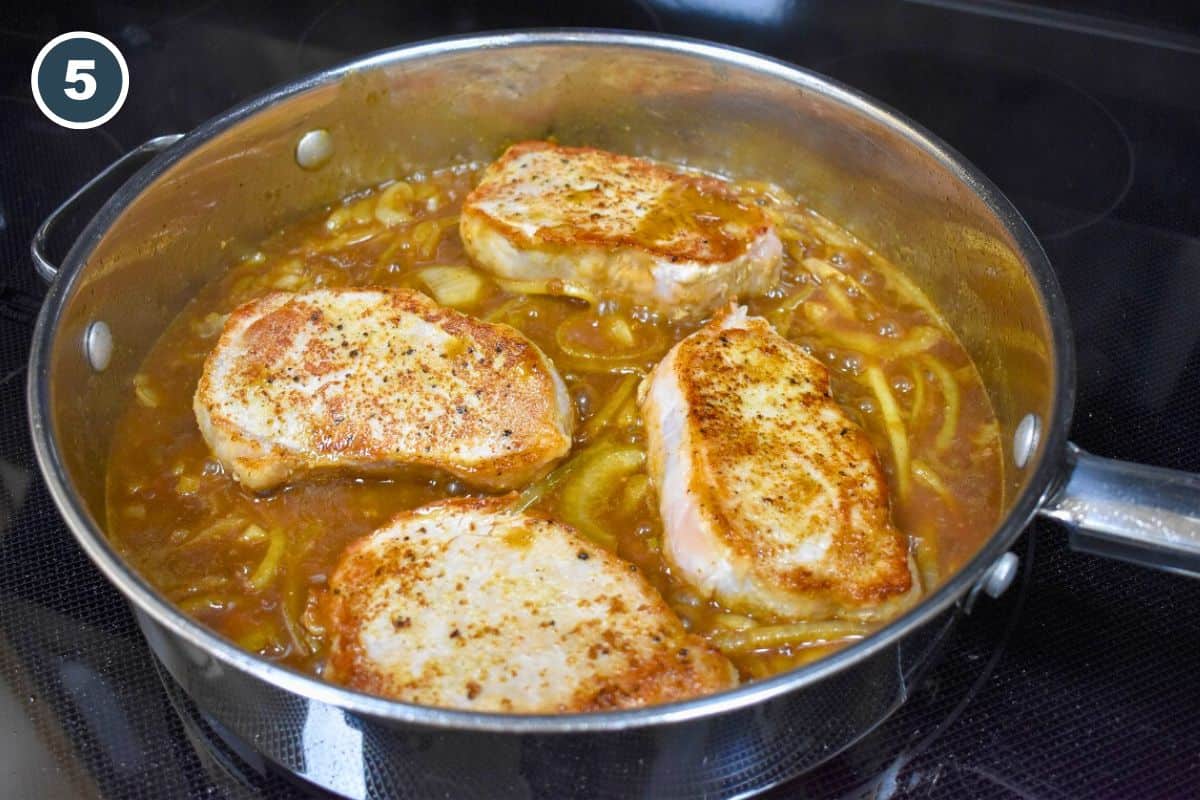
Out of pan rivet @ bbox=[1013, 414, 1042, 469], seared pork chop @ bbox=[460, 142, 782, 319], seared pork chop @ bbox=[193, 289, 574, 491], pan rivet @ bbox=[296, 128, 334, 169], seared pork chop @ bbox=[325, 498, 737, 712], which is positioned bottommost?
seared pork chop @ bbox=[325, 498, 737, 712]

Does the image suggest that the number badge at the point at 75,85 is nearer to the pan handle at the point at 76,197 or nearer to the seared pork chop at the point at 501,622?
the pan handle at the point at 76,197

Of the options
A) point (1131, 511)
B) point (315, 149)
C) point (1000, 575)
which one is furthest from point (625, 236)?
point (1131, 511)

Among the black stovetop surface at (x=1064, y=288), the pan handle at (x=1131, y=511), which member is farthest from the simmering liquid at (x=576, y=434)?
the pan handle at (x=1131, y=511)

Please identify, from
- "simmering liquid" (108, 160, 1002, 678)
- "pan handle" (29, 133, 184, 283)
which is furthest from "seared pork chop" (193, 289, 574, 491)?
"pan handle" (29, 133, 184, 283)

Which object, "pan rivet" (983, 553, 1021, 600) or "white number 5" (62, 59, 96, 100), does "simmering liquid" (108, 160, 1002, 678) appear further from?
"white number 5" (62, 59, 96, 100)

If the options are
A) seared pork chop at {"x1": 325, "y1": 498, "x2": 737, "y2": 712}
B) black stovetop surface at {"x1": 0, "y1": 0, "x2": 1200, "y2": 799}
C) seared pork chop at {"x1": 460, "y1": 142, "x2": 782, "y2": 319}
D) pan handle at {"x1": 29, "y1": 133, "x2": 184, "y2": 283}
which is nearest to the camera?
seared pork chop at {"x1": 325, "y1": 498, "x2": 737, "y2": 712}

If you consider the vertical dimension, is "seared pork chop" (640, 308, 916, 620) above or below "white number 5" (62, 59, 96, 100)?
below

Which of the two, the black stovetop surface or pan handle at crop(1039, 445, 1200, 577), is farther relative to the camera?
the black stovetop surface
